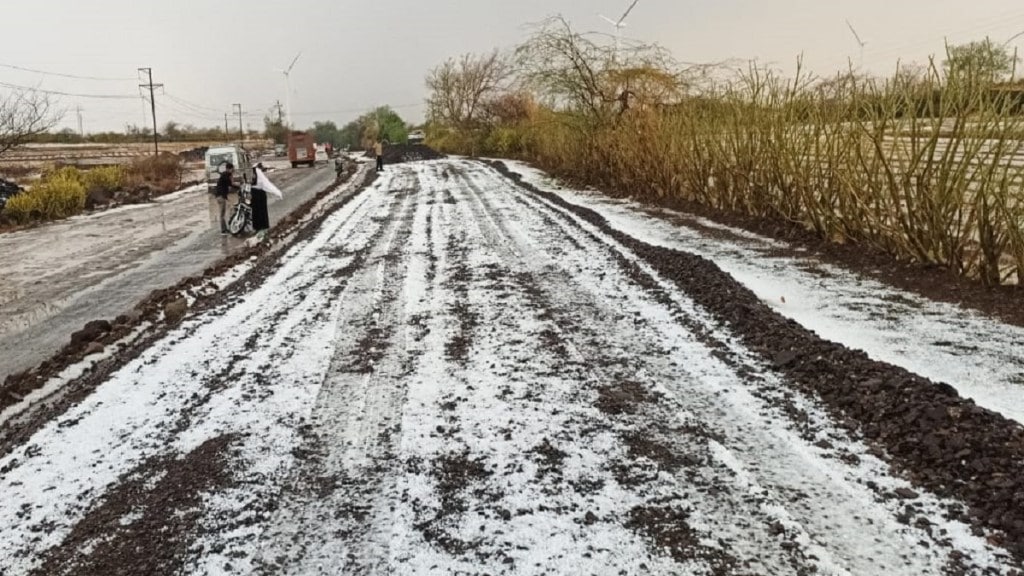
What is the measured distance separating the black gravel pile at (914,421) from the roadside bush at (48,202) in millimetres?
20732

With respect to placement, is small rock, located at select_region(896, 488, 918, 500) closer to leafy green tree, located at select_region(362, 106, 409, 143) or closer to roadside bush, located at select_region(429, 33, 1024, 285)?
roadside bush, located at select_region(429, 33, 1024, 285)

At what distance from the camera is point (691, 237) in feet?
35.8

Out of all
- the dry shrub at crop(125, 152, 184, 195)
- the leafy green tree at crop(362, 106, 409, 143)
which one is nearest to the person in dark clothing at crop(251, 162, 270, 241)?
the dry shrub at crop(125, 152, 184, 195)

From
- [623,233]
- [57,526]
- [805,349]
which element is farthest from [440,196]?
[57,526]

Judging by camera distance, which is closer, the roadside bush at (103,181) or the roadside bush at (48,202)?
the roadside bush at (48,202)

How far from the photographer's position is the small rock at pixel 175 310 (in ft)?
24.7

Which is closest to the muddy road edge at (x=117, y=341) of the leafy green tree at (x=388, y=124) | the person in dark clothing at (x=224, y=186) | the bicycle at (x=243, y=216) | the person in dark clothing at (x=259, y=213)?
the person in dark clothing at (x=259, y=213)

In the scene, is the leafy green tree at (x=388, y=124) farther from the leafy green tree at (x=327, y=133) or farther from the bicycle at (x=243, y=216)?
the bicycle at (x=243, y=216)

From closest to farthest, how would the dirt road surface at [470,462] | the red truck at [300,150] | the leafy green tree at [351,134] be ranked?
the dirt road surface at [470,462]
the red truck at [300,150]
the leafy green tree at [351,134]

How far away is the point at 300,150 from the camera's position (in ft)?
156

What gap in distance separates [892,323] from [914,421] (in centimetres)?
238

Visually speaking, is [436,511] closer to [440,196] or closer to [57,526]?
[57,526]

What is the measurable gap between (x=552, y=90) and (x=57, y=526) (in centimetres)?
1812

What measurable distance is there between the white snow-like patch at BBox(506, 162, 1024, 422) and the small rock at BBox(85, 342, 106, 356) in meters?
6.72
